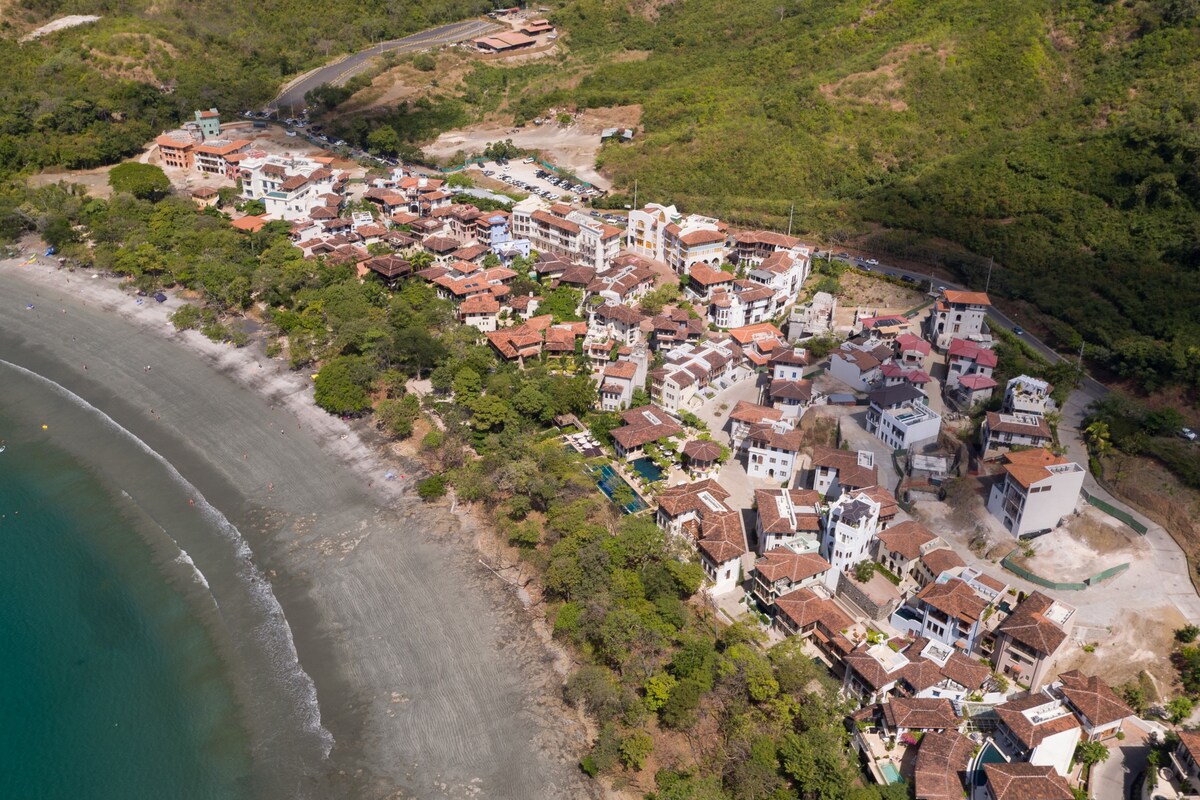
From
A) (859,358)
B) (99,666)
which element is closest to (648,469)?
(859,358)

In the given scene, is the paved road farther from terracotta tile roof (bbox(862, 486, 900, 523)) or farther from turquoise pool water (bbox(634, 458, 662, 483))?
terracotta tile roof (bbox(862, 486, 900, 523))

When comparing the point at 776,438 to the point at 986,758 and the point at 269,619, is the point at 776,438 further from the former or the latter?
the point at 269,619

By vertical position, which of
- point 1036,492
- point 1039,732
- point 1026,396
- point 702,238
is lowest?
point 1039,732

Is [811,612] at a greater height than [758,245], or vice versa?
[758,245]

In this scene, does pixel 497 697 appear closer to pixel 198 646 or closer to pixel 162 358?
pixel 198 646

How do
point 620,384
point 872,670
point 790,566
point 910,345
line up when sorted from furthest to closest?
point 910,345 < point 620,384 < point 790,566 < point 872,670

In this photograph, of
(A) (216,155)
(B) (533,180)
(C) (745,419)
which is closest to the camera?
(C) (745,419)

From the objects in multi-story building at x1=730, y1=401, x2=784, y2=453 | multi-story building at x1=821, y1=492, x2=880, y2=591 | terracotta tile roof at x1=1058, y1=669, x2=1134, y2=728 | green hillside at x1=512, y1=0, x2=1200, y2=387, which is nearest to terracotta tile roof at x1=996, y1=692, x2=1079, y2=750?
terracotta tile roof at x1=1058, y1=669, x2=1134, y2=728
